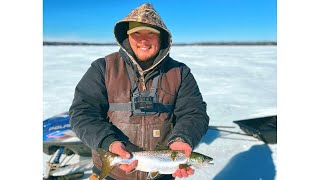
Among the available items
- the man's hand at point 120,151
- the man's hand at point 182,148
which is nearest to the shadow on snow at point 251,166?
the man's hand at point 182,148

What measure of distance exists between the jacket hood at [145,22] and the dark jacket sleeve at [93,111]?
0.20 meters

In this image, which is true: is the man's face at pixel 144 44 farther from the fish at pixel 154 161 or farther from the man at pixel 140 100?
the fish at pixel 154 161

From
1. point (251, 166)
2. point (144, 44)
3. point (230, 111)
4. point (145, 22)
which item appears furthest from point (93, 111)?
point (230, 111)

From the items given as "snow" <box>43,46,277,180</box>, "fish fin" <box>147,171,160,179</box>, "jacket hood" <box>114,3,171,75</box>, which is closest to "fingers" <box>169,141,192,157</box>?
"fish fin" <box>147,171,160,179</box>

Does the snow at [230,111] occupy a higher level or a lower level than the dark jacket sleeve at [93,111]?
lower

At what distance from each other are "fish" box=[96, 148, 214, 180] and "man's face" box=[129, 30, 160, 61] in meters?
0.60

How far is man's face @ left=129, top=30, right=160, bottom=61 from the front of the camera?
2.05 metres

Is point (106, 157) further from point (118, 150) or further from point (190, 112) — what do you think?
point (190, 112)

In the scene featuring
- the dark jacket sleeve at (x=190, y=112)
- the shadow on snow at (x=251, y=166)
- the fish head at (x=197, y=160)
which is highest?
the dark jacket sleeve at (x=190, y=112)

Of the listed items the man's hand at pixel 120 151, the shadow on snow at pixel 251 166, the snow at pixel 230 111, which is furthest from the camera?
the snow at pixel 230 111

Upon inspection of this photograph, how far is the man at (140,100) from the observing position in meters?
2.01

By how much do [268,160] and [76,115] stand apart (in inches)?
119
